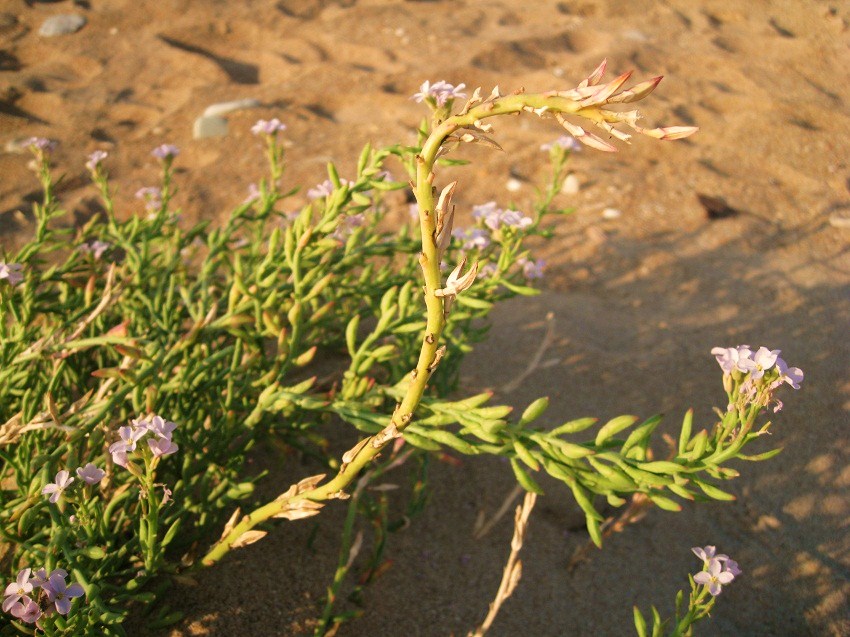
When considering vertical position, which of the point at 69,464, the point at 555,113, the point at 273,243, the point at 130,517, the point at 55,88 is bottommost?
the point at 55,88

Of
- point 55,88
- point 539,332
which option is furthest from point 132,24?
point 539,332

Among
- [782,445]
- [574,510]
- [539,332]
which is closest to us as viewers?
[574,510]

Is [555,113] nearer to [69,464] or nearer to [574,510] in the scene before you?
[69,464]

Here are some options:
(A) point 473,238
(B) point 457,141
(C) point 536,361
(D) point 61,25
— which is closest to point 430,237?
(B) point 457,141

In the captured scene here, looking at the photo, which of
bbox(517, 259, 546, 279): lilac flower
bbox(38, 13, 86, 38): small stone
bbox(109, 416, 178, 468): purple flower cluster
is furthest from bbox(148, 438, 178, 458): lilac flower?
bbox(38, 13, 86, 38): small stone

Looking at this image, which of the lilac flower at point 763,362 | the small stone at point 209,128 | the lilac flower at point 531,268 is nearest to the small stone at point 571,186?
the lilac flower at point 531,268

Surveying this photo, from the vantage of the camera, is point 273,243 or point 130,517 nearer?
point 130,517

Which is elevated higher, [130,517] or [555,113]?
[555,113]
